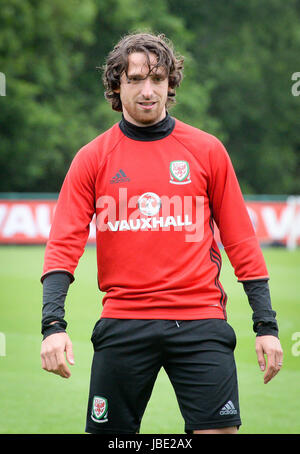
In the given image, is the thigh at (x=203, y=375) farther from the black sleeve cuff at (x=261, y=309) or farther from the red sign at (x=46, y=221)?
the red sign at (x=46, y=221)

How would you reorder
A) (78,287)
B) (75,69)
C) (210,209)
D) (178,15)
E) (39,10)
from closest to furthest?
(210,209)
(78,287)
(39,10)
(75,69)
(178,15)

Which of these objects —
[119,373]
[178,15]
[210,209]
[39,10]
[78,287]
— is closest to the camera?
[119,373]

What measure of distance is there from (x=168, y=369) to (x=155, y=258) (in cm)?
54

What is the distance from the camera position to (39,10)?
36875mm

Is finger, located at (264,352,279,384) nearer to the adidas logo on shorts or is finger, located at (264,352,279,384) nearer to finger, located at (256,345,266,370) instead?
finger, located at (256,345,266,370)

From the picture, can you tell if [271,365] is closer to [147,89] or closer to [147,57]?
[147,89]

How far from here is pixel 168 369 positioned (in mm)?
3832

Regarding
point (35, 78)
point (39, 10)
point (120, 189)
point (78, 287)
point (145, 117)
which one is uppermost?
point (39, 10)

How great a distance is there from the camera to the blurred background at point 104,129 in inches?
309

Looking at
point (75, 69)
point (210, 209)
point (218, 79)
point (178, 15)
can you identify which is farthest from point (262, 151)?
point (210, 209)

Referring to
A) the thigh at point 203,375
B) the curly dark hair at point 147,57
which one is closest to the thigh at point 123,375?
the thigh at point 203,375

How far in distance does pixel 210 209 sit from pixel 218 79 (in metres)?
44.3

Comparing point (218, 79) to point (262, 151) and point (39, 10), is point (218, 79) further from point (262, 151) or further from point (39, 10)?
point (39, 10)

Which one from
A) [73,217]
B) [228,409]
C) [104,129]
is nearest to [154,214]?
[73,217]
